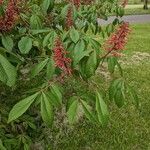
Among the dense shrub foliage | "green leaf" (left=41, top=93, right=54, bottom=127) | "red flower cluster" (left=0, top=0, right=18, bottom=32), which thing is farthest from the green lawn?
"green leaf" (left=41, top=93, right=54, bottom=127)

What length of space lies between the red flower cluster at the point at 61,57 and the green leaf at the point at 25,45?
550 mm

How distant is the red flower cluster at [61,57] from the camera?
263 centimetres

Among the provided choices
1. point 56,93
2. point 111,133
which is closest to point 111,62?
point 56,93

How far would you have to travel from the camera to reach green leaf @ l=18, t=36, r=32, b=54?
3237mm

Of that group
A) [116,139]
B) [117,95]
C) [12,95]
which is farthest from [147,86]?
[117,95]

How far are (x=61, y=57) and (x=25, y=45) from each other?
685mm

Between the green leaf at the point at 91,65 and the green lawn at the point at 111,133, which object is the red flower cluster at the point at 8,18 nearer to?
the green leaf at the point at 91,65

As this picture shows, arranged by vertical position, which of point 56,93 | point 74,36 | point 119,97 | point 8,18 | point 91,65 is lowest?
point 119,97

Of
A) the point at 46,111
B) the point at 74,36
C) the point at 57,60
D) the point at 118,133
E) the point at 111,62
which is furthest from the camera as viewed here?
the point at 118,133

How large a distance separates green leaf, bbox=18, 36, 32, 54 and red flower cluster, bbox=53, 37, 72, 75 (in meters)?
0.55

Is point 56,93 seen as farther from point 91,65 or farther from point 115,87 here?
point 115,87

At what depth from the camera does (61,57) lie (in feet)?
8.80

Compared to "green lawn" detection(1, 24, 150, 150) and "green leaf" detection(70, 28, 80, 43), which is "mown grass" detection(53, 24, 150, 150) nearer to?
"green lawn" detection(1, 24, 150, 150)

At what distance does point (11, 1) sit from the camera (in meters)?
3.16
